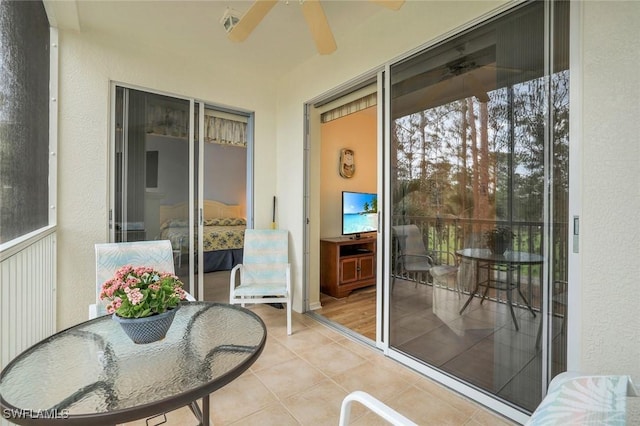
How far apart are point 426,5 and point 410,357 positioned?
2.61m

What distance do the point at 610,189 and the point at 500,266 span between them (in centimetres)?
64

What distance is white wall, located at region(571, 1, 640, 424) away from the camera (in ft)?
4.14

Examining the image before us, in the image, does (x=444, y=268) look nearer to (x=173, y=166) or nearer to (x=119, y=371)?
(x=119, y=371)

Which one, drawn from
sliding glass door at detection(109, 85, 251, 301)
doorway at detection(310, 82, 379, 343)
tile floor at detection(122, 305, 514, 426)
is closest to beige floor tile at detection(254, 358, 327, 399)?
tile floor at detection(122, 305, 514, 426)

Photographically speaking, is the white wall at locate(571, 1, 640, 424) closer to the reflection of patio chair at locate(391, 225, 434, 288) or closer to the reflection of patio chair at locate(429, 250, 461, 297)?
the reflection of patio chair at locate(429, 250, 461, 297)

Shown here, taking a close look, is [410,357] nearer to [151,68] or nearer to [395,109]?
[395,109]

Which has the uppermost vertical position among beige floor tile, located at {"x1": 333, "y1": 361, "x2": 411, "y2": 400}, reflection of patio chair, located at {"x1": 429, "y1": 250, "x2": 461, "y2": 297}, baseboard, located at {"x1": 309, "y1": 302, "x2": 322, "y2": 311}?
reflection of patio chair, located at {"x1": 429, "y1": 250, "x2": 461, "y2": 297}

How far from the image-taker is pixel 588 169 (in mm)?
1377

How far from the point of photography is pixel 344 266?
3.81 metres

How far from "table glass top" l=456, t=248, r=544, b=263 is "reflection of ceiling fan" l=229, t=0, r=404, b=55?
153 cm

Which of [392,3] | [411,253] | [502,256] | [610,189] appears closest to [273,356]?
[411,253]

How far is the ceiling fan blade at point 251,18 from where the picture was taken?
1.67 m

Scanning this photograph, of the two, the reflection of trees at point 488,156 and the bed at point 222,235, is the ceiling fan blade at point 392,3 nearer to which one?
the reflection of trees at point 488,156

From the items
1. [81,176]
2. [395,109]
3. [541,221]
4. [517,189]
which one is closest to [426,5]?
[395,109]
